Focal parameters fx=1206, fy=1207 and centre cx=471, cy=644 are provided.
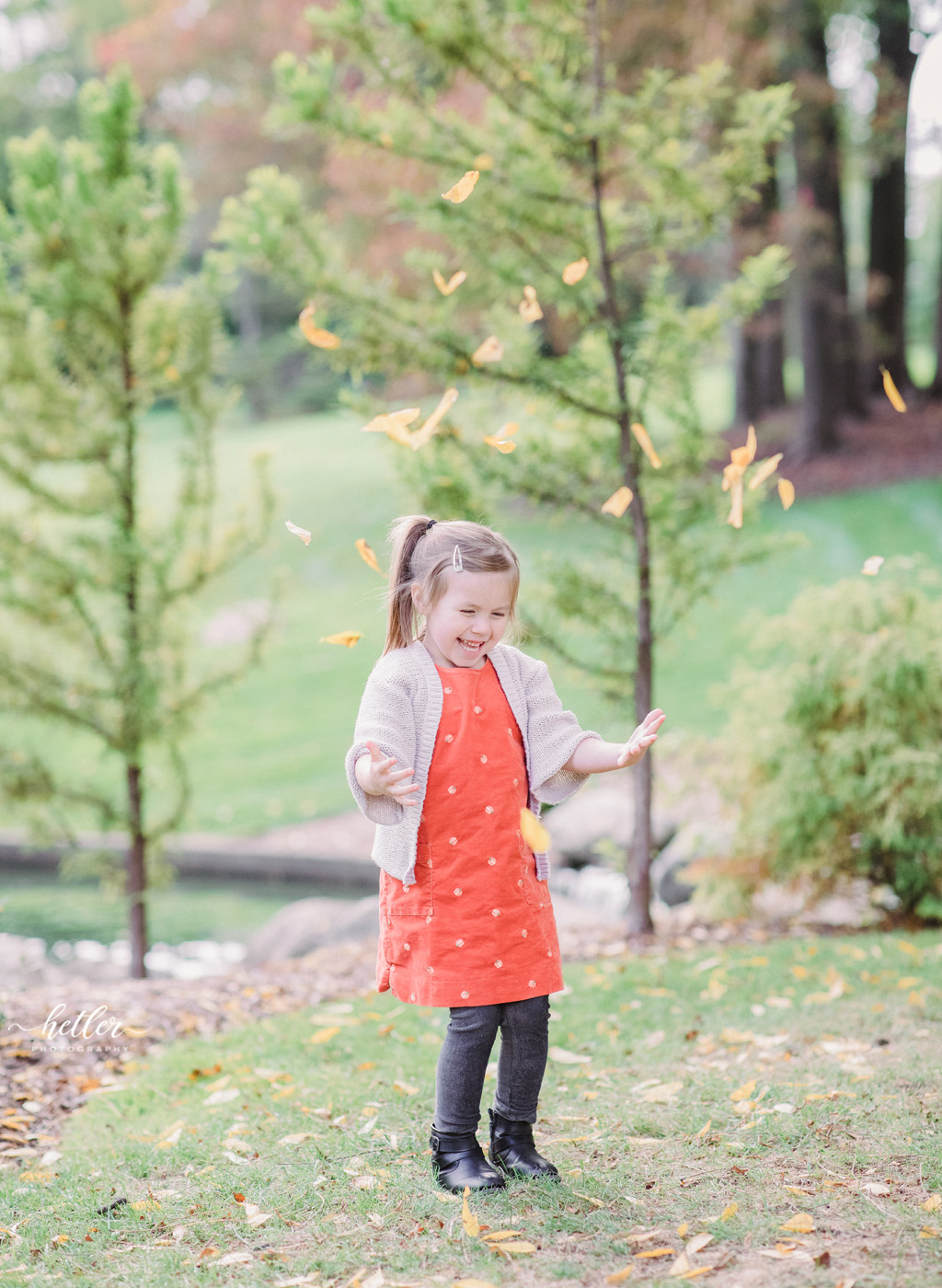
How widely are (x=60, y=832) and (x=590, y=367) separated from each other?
3.45 metres

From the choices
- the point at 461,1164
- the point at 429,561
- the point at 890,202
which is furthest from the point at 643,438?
the point at 890,202

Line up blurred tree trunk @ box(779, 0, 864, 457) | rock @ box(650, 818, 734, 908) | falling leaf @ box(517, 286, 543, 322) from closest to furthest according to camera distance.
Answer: falling leaf @ box(517, 286, 543, 322) < rock @ box(650, 818, 734, 908) < blurred tree trunk @ box(779, 0, 864, 457)

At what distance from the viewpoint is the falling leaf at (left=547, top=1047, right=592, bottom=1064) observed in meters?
3.91

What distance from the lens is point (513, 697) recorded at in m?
2.94

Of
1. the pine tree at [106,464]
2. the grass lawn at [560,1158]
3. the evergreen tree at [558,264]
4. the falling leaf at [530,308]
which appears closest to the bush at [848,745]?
the evergreen tree at [558,264]

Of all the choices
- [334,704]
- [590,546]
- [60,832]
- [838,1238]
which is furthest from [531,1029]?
[334,704]

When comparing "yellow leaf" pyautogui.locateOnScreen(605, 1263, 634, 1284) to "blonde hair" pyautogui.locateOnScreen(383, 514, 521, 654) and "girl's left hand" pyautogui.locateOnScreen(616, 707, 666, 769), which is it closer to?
"girl's left hand" pyautogui.locateOnScreen(616, 707, 666, 769)

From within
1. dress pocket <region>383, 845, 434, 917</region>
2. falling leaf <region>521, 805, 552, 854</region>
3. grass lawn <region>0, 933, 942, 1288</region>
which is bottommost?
grass lawn <region>0, 933, 942, 1288</region>

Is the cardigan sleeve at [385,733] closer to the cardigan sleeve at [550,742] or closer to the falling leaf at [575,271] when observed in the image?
the cardigan sleeve at [550,742]

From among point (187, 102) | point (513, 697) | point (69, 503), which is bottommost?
point (513, 697)

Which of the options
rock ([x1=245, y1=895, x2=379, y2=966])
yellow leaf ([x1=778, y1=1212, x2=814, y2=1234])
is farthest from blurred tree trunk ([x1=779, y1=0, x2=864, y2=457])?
yellow leaf ([x1=778, y1=1212, x2=814, y2=1234])

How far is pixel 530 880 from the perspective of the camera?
9.35 feet

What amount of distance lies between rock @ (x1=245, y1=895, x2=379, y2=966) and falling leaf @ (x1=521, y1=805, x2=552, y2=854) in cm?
395

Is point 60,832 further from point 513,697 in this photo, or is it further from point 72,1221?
point 513,697
